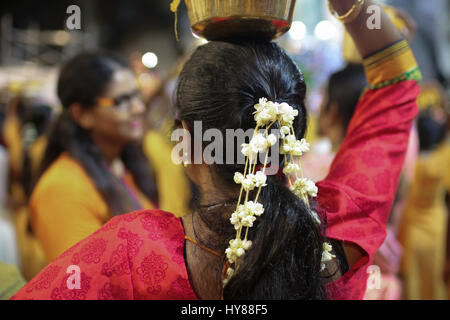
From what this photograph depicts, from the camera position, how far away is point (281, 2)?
892mm

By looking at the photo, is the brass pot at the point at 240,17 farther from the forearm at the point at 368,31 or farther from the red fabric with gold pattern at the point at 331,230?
the red fabric with gold pattern at the point at 331,230

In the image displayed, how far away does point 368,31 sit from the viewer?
3.46 ft

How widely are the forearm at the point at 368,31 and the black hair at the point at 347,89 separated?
3.00 feet

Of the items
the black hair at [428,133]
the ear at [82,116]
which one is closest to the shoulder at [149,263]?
the ear at [82,116]

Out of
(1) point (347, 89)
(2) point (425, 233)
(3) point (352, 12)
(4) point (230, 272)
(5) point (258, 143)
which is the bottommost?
(2) point (425, 233)

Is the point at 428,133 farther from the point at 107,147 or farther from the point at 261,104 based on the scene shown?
the point at 261,104

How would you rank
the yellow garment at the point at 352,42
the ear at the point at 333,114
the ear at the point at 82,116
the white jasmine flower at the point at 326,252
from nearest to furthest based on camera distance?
the white jasmine flower at the point at 326,252, the yellow garment at the point at 352,42, the ear at the point at 82,116, the ear at the point at 333,114

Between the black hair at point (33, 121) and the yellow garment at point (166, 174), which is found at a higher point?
the black hair at point (33, 121)

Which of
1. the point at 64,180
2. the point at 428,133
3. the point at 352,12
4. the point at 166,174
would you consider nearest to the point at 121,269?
the point at 352,12

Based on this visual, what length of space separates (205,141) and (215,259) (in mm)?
220

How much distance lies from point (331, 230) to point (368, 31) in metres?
0.46

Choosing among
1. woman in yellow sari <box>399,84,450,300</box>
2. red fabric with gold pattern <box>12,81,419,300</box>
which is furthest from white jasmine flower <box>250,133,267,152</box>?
woman in yellow sari <box>399,84,450,300</box>

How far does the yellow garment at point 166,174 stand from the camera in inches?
85.7

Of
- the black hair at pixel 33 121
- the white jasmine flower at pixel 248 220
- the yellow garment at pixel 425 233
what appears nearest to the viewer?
the white jasmine flower at pixel 248 220
